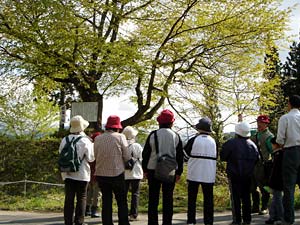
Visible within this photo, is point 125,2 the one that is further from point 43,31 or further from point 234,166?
point 234,166

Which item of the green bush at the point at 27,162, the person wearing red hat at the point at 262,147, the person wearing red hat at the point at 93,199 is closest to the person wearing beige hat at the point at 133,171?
the person wearing red hat at the point at 93,199

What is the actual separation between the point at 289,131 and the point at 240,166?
978 mm

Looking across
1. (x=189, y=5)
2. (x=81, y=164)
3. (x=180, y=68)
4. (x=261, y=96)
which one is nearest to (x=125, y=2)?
(x=189, y=5)

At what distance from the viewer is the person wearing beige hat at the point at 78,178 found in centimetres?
789

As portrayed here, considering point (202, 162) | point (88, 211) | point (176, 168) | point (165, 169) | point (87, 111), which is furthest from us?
point (87, 111)

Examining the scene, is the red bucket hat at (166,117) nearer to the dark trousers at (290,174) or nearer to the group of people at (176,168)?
the group of people at (176,168)

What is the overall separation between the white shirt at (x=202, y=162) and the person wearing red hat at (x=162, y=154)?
0.26 meters

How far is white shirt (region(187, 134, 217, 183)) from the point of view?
8.01m

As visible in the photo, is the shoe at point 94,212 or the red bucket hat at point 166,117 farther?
the shoe at point 94,212

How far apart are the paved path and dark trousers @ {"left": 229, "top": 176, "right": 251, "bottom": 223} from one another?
0.60 m

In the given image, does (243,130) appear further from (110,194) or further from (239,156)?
(110,194)

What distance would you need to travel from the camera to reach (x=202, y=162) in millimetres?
8031

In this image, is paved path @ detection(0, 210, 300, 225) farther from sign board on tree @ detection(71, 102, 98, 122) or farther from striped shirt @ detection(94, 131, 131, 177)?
sign board on tree @ detection(71, 102, 98, 122)

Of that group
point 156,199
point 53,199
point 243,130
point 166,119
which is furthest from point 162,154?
point 53,199
